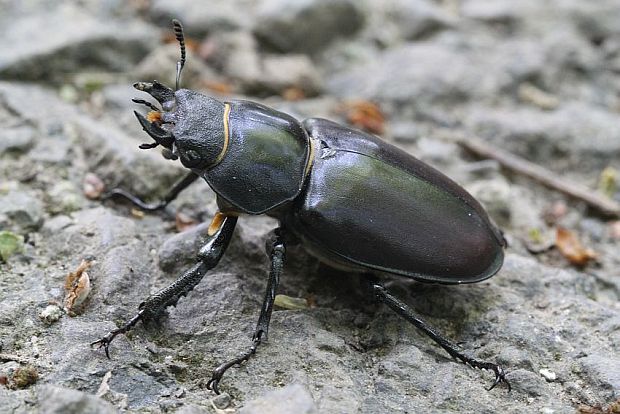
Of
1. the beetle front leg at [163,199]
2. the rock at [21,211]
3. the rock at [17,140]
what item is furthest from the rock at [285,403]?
the rock at [17,140]

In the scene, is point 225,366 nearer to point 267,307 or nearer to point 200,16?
point 267,307

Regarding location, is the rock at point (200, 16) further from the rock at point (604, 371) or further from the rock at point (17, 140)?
the rock at point (604, 371)

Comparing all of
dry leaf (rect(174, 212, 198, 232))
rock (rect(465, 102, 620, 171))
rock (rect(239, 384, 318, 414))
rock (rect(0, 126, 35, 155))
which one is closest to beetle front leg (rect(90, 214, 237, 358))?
dry leaf (rect(174, 212, 198, 232))

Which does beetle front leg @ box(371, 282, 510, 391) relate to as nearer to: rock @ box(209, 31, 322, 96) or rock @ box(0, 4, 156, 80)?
rock @ box(209, 31, 322, 96)

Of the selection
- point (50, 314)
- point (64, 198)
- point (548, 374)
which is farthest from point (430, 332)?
point (64, 198)

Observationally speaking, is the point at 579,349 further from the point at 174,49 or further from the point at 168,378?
the point at 174,49

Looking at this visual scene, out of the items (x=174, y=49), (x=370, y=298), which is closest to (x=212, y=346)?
(x=370, y=298)
